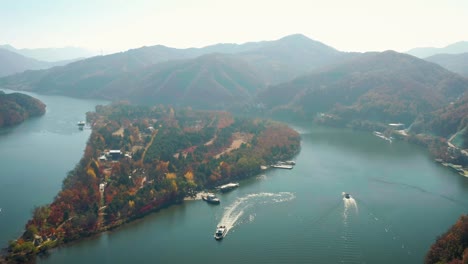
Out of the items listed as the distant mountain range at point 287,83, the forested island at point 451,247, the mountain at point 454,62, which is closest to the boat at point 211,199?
the forested island at point 451,247

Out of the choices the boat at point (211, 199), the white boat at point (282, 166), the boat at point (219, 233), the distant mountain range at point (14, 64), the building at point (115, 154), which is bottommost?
the boat at point (219, 233)

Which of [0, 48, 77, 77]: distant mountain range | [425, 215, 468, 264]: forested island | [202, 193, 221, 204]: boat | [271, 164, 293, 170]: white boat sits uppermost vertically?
[0, 48, 77, 77]: distant mountain range

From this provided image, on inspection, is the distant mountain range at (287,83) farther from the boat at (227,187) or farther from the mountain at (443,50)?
the mountain at (443,50)

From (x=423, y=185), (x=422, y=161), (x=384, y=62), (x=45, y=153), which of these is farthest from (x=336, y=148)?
(x=384, y=62)

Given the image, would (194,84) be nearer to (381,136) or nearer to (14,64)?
(381,136)

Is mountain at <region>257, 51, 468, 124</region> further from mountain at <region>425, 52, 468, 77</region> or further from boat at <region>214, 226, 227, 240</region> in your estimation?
boat at <region>214, 226, 227, 240</region>

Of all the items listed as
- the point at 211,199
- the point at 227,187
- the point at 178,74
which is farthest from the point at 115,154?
the point at 178,74

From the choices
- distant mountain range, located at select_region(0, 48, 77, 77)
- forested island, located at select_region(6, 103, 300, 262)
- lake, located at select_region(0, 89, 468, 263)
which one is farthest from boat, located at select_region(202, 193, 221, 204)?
distant mountain range, located at select_region(0, 48, 77, 77)
